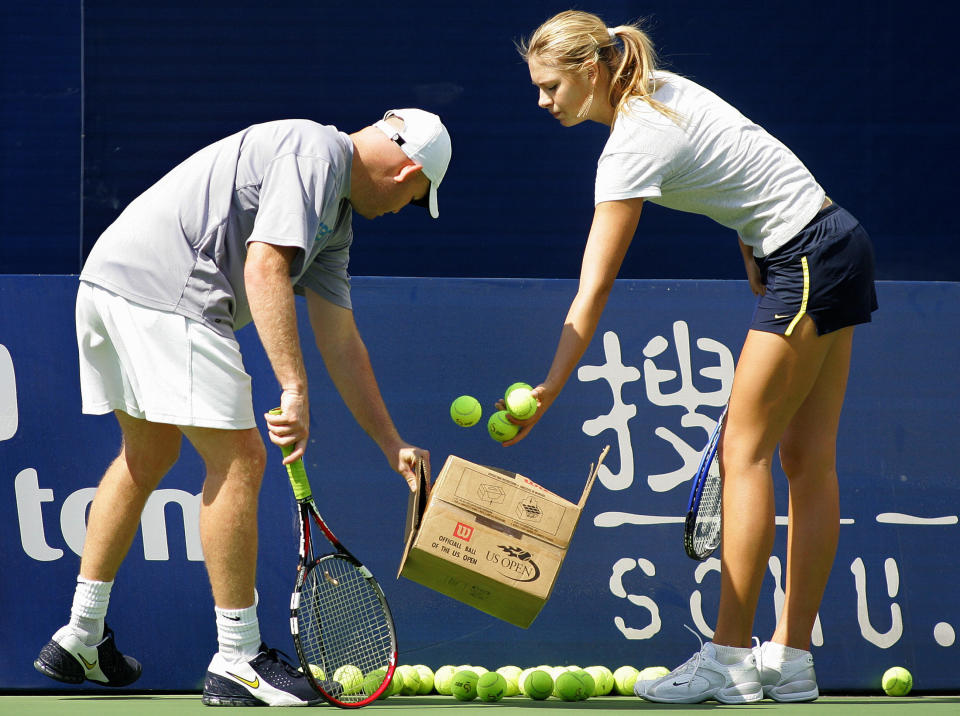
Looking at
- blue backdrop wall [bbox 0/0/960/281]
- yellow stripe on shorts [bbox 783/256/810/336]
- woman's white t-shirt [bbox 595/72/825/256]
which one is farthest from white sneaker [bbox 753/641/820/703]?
blue backdrop wall [bbox 0/0/960/281]

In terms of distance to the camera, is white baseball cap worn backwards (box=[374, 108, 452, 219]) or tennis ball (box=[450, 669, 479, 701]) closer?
white baseball cap worn backwards (box=[374, 108, 452, 219])

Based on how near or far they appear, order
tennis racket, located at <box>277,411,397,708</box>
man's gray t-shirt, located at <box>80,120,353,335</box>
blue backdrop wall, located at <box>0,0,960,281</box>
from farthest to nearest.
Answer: blue backdrop wall, located at <box>0,0,960,281</box> → tennis racket, located at <box>277,411,397,708</box> → man's gray t-shirt, located at <box>80,120,353,335</box>

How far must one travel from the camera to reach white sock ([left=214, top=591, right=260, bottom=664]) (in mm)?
3076

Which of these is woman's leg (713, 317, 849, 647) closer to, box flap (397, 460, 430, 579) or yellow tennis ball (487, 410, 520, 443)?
yellow tennis ball (487, 410, 520, 443)

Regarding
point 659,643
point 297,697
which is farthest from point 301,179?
point 659,643

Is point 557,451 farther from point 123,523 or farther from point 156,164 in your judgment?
point 156,164

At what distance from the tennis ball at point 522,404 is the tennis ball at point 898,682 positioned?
1486mm

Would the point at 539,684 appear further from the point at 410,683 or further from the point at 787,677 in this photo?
the point at 787,677

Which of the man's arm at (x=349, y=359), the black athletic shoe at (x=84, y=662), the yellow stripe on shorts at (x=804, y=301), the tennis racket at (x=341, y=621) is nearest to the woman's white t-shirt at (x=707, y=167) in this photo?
the yellow stripe on shorts at (x=804, y=301)

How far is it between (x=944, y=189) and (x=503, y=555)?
299cm

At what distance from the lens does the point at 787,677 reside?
331 cm

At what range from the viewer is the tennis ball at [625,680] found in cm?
364

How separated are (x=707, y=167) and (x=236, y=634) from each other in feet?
5.49

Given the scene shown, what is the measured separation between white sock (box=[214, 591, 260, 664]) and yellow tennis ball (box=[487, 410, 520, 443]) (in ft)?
2.47
